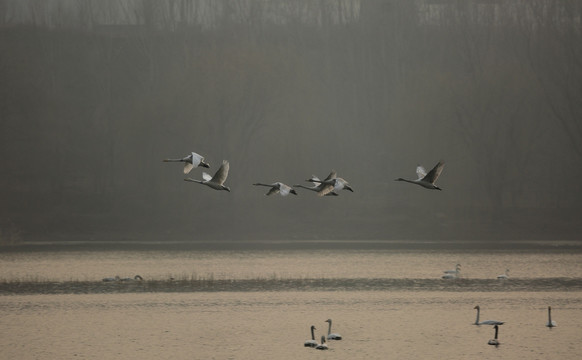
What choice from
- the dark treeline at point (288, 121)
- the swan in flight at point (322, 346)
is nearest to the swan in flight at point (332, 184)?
the swan in flight at point (322, 346)

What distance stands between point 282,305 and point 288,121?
4330 cm

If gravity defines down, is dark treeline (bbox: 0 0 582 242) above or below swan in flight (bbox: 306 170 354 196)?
above

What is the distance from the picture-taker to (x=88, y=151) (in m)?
85.8

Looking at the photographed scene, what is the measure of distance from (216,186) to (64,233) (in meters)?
47.8

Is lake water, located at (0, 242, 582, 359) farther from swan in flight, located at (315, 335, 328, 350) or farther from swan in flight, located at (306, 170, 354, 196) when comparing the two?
swan in flight, located at (306, 170, 354, 196)

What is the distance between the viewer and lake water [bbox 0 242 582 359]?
34281 mm

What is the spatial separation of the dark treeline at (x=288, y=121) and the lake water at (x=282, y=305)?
1386cm

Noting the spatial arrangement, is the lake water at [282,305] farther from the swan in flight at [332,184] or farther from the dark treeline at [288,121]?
the dark treeline at [288,121]

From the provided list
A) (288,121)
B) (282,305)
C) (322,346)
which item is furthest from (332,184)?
(288,121)

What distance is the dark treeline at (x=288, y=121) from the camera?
76.6m

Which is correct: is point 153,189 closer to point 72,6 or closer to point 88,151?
point 88,151

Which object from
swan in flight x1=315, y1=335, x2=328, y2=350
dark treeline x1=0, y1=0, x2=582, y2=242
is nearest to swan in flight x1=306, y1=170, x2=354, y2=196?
swan in flight x1=315, y1=335, x2=328, y2=350

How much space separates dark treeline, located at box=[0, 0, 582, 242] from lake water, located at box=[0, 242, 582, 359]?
13.9m

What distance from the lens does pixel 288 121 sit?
279ft
